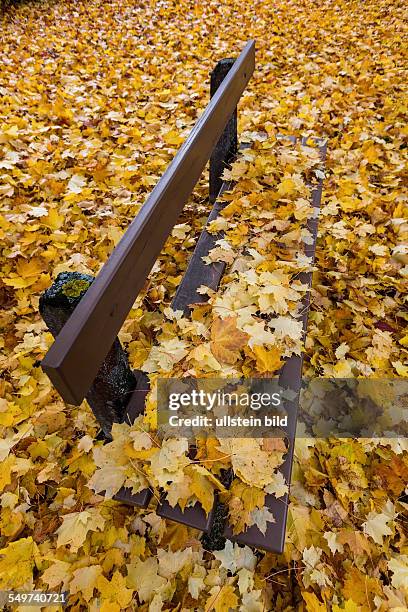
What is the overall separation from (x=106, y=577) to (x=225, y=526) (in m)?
0.69

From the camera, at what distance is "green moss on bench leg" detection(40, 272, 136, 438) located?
1.18m

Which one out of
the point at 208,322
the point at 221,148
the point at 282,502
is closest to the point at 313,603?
the point at 282,502

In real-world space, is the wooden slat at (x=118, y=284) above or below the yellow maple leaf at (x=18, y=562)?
above

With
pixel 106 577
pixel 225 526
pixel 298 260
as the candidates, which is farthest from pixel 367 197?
pixel 106 577

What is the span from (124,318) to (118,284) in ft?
0.50

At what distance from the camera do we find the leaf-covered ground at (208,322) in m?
1.58

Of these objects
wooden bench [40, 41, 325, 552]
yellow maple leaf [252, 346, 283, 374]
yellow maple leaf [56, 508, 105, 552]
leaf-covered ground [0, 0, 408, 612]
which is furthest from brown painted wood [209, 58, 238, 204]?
yellow maple leaf [56, 508, 105, 552]

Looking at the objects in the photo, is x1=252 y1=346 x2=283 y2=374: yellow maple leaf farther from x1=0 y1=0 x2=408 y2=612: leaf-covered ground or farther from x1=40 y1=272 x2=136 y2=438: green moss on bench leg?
x1=40 y1=272 x2=136 y2=438: green moss on bench leg

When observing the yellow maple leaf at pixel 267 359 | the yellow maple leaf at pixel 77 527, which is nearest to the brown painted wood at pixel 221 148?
the yellow maple leaf at pixel 267 359

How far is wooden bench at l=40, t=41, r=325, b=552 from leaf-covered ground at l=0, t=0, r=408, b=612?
7 centimetres

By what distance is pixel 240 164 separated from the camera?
2881 mm

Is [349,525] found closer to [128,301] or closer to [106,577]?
[106,577]

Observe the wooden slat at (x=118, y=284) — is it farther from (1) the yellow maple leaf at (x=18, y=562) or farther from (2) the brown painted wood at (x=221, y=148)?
(1) the yellow maple leaf at (x=18, y=562)

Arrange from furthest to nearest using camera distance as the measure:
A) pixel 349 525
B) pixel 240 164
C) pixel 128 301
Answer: pixel 240 164 → pixel 349 525 → pixel 128 301
